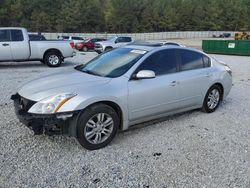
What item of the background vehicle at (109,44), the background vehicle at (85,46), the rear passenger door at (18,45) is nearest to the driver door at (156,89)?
the rear passenger door at (18,45)

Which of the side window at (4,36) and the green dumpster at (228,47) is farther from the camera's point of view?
the green dumpster at (228,47)

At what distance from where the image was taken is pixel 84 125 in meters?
3.79

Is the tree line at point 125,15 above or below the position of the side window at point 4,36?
above

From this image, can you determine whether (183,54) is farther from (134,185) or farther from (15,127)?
(15,127)

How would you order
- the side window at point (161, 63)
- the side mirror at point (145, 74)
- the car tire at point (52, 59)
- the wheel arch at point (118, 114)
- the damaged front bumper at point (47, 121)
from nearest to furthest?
1. the damaged front bumper at point (47, 121)
2. the wheel arch at point (118, 114)
3. the side mirror at point (145, 74)
4. the side window at point (161, 63)
5. the car tire at point (52, 59)

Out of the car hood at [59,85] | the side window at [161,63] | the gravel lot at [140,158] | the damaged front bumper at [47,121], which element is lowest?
the gravel lot at [140,158]

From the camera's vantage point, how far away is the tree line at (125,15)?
203ft

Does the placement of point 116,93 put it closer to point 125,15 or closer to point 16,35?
point 16,35

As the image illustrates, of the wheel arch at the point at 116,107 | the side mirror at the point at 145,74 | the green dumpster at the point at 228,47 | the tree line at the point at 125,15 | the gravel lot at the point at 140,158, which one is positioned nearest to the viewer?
the gravel lot at the point at 140,158

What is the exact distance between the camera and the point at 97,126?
3957 mm

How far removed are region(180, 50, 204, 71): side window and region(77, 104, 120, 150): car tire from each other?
190cm

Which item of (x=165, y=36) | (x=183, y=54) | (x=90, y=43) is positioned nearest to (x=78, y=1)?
(x=165, y=36)

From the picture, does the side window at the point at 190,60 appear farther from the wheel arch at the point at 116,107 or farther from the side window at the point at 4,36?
the side window at the point at 4,36

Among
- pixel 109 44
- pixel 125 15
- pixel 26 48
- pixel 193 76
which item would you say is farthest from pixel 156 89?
pixel 125 15
